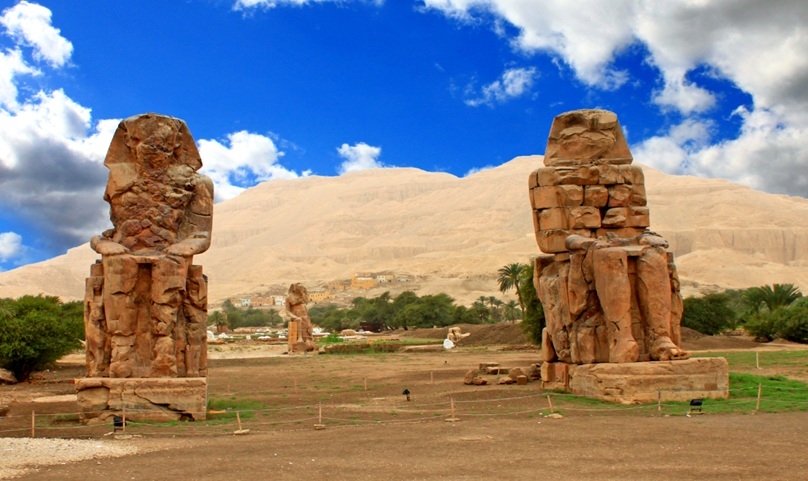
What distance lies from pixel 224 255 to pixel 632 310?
15549 centimetres

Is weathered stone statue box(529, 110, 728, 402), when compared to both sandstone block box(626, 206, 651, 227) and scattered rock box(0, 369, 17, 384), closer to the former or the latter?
sandstone block box(626, 206, 651, 227)

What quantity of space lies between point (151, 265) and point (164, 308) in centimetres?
68

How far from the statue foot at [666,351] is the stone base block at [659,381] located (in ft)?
0.48

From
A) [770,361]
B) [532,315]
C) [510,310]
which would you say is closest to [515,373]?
[770,361]

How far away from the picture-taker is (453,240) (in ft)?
475

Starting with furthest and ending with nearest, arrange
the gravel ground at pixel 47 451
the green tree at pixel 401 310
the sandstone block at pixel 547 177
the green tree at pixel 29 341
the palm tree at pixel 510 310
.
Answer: the green tree at pixel 401 310, the palm tree at pixel 510 310, the green tree at pixel 29 341, the sandstone block at pixel 547 177, the gravel ground at pixel 47 451

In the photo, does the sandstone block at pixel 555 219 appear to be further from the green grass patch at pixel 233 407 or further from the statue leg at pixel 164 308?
the statue leg at pixel 164 308

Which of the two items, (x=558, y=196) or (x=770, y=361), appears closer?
(x=558, y=196)

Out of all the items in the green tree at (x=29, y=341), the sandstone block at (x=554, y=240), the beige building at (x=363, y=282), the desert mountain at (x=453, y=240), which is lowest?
the green tree at (x=29, y=341)

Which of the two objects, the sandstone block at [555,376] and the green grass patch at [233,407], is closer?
the green grass patch at [233,407]

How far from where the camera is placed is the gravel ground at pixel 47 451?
8188mm

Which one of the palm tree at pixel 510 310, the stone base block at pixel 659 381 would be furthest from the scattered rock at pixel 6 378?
the palm tree at pixel 510 310

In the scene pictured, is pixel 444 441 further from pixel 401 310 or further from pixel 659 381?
pixel 401 310

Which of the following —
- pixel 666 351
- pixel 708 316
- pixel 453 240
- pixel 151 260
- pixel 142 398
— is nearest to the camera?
pixel 142 398
